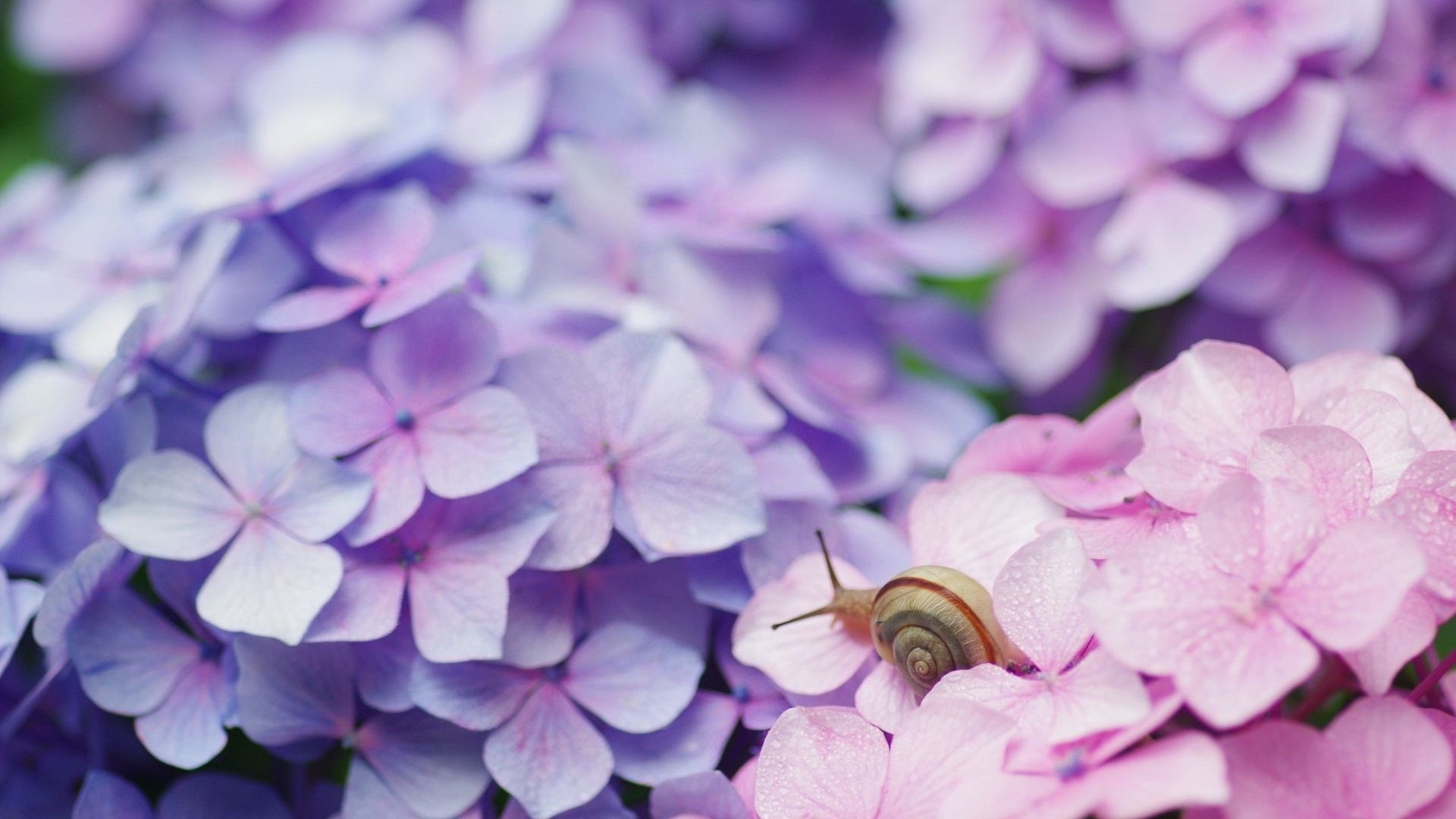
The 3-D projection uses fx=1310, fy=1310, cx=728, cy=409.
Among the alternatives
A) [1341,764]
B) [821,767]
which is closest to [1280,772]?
[1341,764]

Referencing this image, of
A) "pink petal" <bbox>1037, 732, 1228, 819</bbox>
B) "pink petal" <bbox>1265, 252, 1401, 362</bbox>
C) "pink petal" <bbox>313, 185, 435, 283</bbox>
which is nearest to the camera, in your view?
"pink petal" <bbox>1037, 732, 1228, 819</bbox>

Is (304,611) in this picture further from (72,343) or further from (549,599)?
(72,343)

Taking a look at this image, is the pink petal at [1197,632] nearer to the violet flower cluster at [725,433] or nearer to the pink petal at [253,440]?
the violet flower cluster at [725,433]

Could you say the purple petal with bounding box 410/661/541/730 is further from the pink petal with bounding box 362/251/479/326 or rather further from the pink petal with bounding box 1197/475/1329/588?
the pink petal with bounding box 1197/475/1329/588

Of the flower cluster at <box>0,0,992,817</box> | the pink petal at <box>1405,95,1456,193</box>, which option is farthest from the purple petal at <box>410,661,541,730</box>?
the pink petal at <box>1405,95,1456,193</box>

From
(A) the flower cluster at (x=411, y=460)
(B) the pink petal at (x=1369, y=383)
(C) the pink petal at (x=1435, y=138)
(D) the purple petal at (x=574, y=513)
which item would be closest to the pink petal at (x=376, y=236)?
(A) the flower cluster at (x=411, y=460)

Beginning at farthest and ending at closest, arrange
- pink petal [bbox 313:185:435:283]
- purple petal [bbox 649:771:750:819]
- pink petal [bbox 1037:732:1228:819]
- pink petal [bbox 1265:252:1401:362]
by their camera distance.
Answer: pink petal [bbox 1265:252:1401:362] → pink petal [bbox 313:185:435:283] → purple petal [bbox 649:771:750:819] → pink petal [bbox 1037:732:1228:819]
